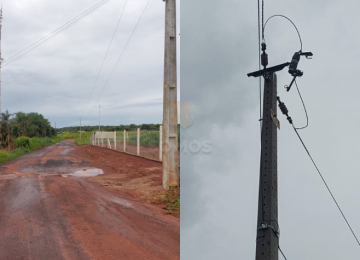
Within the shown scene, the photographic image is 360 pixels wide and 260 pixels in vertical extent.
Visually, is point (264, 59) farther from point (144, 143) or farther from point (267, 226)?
point (144, 143)

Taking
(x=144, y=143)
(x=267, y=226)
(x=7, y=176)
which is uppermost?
(x=144, y=143)

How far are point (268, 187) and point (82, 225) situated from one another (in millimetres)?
3531

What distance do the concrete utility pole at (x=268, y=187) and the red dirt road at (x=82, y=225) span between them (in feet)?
4.24

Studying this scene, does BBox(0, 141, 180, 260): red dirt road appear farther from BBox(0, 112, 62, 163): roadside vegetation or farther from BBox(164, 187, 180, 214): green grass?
BBox(0, 112, 62, 163): roadside vegetation

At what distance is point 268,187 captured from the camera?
15.4 ft

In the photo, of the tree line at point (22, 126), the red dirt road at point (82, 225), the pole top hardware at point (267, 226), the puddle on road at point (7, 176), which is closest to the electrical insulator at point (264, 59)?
the pole top hardware at point (267, 226)

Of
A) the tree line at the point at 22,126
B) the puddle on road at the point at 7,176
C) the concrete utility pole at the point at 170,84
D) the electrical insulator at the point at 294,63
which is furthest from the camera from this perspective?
the tree line at the point at 22,126

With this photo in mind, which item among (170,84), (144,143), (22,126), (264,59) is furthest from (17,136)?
(264,59)

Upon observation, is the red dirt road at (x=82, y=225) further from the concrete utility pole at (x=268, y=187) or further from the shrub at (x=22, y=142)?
the shrub at (x=22, y=142)

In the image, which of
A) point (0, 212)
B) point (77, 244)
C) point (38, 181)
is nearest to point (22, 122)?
point (38, 181)

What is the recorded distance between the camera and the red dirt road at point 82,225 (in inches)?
183

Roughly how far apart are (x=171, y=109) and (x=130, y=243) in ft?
14.8

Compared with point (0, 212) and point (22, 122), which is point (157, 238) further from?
point (22, 122)

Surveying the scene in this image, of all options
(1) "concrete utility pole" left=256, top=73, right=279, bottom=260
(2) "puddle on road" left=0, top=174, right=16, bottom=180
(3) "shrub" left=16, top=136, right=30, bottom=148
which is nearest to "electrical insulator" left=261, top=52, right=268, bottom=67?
(1) "concrete utility pole" left=256, top=73, right=279, bottom=260
